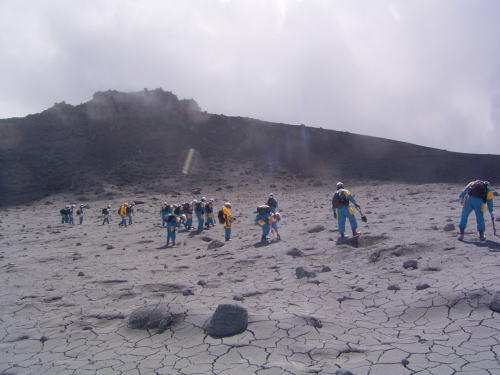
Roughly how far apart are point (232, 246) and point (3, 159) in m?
40.8

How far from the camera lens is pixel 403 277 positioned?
646 cm

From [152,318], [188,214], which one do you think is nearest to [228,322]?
[152,318]

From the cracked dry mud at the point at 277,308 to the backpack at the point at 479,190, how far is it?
2.90ft

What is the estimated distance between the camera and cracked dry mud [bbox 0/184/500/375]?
13.5 feet

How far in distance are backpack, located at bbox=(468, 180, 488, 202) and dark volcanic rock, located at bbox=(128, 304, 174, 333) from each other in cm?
666

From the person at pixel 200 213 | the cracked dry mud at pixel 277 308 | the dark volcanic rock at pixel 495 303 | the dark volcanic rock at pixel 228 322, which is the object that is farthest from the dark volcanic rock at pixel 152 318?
the person at pixel 200 213

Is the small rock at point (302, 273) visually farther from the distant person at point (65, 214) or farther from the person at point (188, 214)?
the distant person at point (65, 214)

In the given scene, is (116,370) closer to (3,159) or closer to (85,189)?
(85,189)

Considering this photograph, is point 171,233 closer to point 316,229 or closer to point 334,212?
point 316,229

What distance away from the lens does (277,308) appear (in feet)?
18.2

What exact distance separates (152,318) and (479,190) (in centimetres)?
697

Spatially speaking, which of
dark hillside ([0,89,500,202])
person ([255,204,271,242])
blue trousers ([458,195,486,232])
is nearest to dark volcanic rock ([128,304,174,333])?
person ([255,204,271,242])

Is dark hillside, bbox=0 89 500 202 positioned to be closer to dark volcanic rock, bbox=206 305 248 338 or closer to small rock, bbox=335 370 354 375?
dark volcanic rock, bbox=206 305 248 338

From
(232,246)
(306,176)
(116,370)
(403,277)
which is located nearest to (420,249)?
(403,277)
